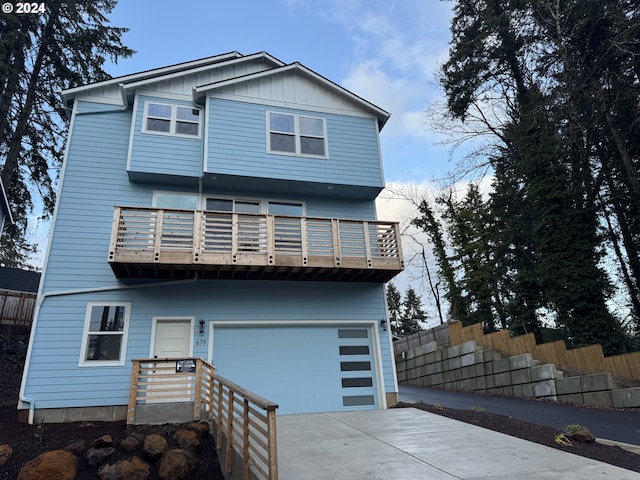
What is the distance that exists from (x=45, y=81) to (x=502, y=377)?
20.2 m

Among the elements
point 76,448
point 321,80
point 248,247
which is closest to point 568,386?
point 248,247

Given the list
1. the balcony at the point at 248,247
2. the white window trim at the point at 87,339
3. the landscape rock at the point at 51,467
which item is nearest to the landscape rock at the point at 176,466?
the landscape rock at the point at 51,467

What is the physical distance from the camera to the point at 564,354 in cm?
1172

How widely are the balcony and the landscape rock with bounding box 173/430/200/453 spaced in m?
3.48

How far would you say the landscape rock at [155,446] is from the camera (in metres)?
6.14

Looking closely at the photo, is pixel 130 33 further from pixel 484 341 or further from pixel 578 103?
pixel 484 341

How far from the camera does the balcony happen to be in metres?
8.90

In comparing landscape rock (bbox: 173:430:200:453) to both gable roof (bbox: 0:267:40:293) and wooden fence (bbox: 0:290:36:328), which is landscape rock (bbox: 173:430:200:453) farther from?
gable roof (bbox: 0:267:40:293)

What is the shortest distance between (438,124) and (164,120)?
44.0 feet

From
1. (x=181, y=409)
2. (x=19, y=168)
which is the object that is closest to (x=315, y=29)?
(x=19, y=168)

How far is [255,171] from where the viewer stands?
10.8 m

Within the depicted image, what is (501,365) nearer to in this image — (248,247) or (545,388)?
(545,388)

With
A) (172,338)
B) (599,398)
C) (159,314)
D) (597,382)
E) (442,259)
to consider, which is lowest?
(599,398)

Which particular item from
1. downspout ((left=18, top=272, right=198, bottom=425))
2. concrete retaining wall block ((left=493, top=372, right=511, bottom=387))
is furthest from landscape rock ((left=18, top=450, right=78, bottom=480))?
concrete retaining wall block ((left=493, top=372, right=511, bottom=387))
